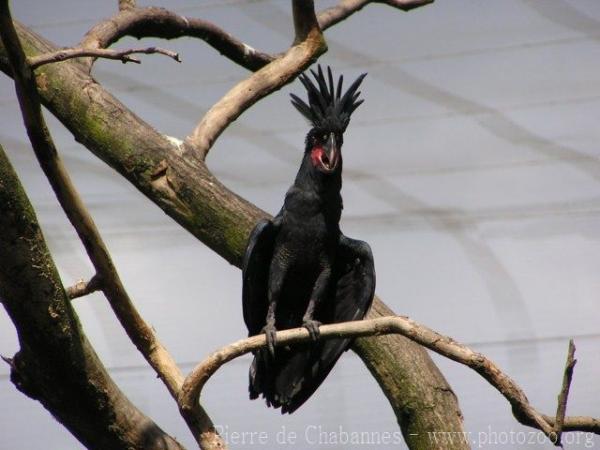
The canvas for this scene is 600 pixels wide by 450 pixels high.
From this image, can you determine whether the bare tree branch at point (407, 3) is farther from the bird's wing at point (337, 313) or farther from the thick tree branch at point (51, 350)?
the thick tree branch at point (51, 350)

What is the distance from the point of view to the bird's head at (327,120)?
159 inches

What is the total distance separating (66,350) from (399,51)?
4.03 m

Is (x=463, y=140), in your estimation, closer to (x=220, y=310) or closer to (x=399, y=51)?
(x=399, y=51)

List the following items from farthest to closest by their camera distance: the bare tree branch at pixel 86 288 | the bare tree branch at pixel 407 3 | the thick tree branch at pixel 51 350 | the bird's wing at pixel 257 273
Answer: the bare tree branch at pixel 407 3, the bird's wing at pixel 257 273, the bare tree branch at pixel 86 288, the thick tree branch at pixel 51 350

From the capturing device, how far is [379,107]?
6656 millimetres

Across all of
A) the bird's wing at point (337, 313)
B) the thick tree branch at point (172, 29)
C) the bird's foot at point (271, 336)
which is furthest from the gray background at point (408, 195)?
the bird's foot at point (271, 336)

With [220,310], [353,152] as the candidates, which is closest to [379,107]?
[353,152]

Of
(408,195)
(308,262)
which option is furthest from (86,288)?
(408,195)

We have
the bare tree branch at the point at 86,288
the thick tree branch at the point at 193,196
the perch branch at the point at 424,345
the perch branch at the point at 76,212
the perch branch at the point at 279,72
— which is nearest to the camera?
the perch branch at the point at 76,212

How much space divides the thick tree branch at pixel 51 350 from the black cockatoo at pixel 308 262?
81 cm

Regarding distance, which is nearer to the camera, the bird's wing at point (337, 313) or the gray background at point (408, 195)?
the bird's wing at point (337, 313)

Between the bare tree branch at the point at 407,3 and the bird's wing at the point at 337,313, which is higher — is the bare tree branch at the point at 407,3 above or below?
above

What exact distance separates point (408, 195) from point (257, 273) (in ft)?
8.75

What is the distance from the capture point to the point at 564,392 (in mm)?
2920
